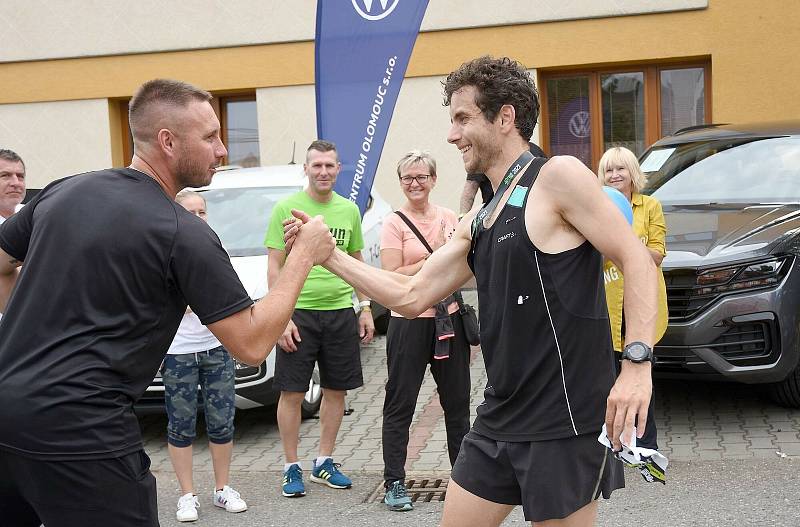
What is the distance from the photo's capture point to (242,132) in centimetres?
1427

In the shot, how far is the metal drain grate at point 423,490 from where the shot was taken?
594 cm

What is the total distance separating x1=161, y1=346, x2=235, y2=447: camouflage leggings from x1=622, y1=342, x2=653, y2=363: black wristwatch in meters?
3.39

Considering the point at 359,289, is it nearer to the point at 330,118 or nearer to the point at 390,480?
the point at 390,480

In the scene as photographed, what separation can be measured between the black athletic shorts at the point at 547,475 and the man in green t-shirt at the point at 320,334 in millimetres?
3035

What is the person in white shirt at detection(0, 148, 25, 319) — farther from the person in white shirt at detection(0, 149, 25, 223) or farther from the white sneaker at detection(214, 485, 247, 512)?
the white sneaker at detection(214, 485, 247, 512)

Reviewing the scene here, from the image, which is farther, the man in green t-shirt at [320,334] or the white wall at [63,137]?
the white wall at [63,137]

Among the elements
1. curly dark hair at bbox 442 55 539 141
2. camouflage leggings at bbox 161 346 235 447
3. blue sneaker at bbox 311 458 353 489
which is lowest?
blue sneaker at bbox 311 458 353 489

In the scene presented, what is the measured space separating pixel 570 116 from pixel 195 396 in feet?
28.5

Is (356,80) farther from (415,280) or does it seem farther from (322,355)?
(415,280)

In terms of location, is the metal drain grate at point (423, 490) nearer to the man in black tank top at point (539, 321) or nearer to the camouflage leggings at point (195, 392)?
the camouflage leggings at point (195, 392)

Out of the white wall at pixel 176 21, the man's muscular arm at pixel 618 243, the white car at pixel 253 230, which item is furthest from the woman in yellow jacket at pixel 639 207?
the white wall at pixel 176 21

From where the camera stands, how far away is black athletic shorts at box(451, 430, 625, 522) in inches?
124

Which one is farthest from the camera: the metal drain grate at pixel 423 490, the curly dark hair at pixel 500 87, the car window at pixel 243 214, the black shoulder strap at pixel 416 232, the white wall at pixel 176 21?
the white wall at pixel 176 21

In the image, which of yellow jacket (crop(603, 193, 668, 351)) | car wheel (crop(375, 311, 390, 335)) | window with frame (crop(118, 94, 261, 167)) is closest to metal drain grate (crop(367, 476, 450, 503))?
yellow jacket (crop(603, 193, 668, 351))
